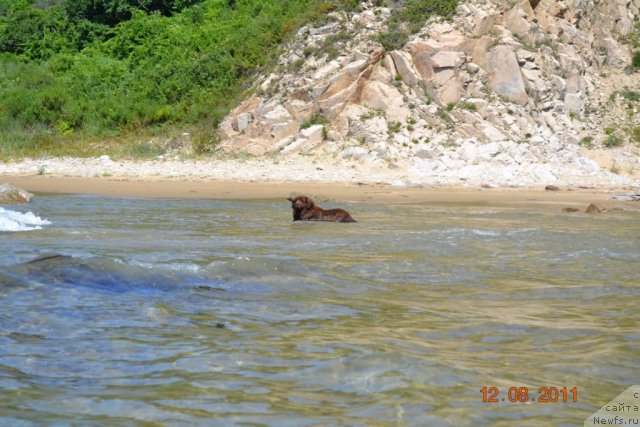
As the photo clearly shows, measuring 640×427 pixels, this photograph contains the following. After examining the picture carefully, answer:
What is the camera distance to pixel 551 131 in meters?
22.1

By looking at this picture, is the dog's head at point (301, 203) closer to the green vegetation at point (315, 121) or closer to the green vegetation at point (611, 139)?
the green vegetation at point (315, 121)

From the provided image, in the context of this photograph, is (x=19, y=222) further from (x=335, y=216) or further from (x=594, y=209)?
(x=594, y=209)

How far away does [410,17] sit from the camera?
23406 millimetres

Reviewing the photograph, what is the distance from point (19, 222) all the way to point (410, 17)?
50.8ft

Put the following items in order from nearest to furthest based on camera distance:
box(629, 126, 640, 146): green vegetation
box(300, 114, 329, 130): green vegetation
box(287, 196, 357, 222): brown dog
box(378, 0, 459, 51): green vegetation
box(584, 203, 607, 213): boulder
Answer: box(287, 196, 357, 222): brown dog, box(584, 203, 607, 213): boulder, box(300, 114, 329, 130): green vegetation, box(629, 126, 640, 146): green vegetation, box(378, 0, 459, 51): green vegetation

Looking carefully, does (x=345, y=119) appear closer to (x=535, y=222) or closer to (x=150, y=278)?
(x=535, y=222)

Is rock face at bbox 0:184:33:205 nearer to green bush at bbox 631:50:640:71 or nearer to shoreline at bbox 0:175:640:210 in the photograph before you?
shoreline at bbox 0:175:640:210

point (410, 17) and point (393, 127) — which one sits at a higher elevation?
point (410, 17)

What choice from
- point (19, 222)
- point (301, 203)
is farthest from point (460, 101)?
point (19, 222)

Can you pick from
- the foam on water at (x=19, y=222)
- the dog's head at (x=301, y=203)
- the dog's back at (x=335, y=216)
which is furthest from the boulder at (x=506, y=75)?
the foam on water at (x=19, y=222)

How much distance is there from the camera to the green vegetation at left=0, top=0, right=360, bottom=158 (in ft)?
78.4

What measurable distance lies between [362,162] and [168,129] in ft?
22.7
